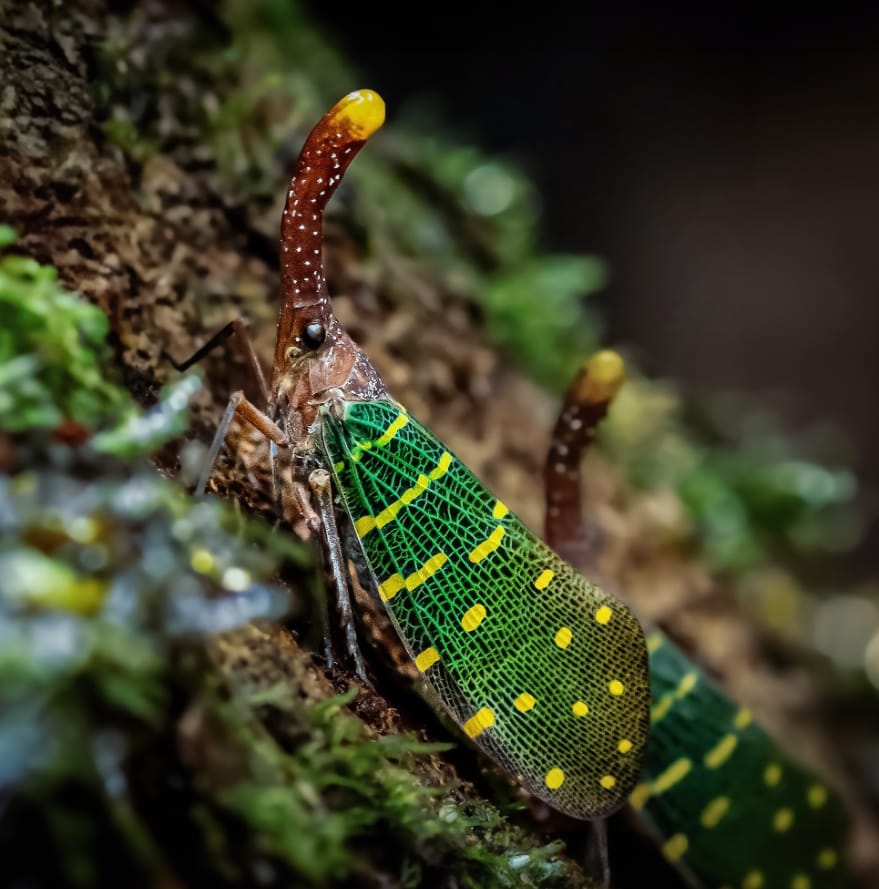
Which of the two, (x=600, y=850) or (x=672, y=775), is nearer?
(x=600, y=850)

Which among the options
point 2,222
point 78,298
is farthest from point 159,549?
point 2,222

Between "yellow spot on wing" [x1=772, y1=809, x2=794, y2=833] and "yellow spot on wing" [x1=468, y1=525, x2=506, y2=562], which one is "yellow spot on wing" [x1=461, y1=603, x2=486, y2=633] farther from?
"yellow spot on wing" [x1=772, y1=809, x2=794, y2=833]

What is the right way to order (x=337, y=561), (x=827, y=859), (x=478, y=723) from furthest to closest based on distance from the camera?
(x=827, y=859) → (x=337, y=561) → (x=478, y=723)

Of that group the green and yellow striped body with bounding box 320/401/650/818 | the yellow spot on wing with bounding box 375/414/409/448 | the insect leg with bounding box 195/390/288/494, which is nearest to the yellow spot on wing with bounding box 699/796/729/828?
the green and yellow striped body with bounding box 320/401/650/818

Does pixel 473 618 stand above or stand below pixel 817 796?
below

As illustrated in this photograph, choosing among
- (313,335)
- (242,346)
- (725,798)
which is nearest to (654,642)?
(725,798)

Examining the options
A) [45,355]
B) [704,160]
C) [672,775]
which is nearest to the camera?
[45,355]

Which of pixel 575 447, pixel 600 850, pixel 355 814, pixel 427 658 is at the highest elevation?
pixel 575 447

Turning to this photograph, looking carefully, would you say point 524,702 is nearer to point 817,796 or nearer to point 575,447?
Answer: point 575,447

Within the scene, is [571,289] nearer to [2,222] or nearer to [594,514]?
[594,514]
